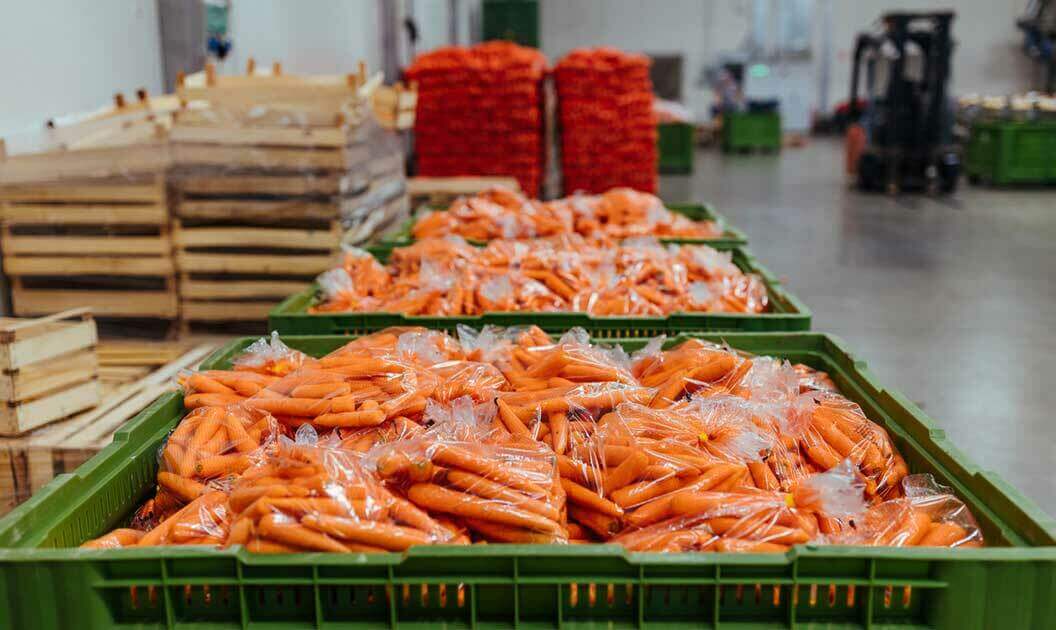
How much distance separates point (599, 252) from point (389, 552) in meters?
2.90

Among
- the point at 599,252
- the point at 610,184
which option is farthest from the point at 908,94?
the point at 599,252

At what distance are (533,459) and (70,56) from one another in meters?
4.00

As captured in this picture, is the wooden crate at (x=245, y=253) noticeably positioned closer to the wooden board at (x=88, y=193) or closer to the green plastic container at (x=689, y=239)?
the wooden board at (x=88, y=193)

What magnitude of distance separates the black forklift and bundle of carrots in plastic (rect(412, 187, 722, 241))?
10.4m

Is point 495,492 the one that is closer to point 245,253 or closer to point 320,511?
point 320,511

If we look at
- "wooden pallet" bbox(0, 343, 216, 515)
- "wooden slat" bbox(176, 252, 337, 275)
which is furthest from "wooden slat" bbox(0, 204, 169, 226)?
"wooden pallet" bbox(0, 343, 216, 515)

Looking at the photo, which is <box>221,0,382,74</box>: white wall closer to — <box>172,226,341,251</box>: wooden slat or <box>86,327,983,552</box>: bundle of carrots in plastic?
<box>172,226,341,251</box>: wooden slat

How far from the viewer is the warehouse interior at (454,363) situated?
1531mm

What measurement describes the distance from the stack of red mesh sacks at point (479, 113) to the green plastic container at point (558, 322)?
659 cm

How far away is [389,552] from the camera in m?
1.58

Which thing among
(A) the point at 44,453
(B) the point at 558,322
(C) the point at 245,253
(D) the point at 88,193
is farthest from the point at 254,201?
(B) the point at 558,322

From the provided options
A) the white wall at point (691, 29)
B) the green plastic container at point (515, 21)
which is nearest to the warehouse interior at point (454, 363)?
the green plastic container at point (515, 21)

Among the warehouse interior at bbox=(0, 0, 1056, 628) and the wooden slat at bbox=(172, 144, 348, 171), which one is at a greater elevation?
the wooden slat at bbox=(172, 144, 348, 171)

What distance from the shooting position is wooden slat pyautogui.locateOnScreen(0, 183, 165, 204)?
4438 mm
